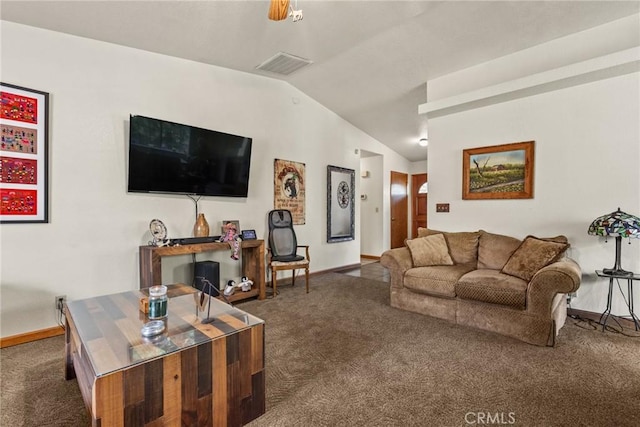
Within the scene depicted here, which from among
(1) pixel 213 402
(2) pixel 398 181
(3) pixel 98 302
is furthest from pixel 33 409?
(2) pixel 398 181

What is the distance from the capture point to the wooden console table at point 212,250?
2.94m

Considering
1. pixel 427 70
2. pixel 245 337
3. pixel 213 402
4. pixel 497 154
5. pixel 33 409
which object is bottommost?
pixel 33 409

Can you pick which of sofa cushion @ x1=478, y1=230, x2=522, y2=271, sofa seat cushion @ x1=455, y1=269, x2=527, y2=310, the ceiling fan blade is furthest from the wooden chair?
the ceiling fan blade

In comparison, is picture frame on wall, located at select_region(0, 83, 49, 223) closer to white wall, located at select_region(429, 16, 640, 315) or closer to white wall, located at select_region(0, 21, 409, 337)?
white wall, located at select_region(0, 21, 409, 337)

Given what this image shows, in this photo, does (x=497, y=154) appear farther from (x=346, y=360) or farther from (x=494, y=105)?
(x=346, y=360)

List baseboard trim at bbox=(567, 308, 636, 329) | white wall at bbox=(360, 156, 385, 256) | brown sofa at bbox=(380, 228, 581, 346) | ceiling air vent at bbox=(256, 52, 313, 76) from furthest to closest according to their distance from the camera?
white wall at bbox=(360, 156, 385, 256) → ceiling air vent at bbox=(256, 52, 313, 76) → baseboard trim at bbox=(567, 308, 636, 329) → brown sofa at bbox=(380, 228, 581, 346)

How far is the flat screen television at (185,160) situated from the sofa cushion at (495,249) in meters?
2.98

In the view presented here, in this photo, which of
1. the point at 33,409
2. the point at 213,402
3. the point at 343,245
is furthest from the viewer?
the point at 343,245

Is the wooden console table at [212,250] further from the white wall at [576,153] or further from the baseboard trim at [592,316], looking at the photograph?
the baseboard trim at [592,316]

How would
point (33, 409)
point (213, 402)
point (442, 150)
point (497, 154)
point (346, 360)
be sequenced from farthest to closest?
1. point (442, 150)
2. point (497, 154)
3. point (346, 360)
4. point (33, 409)
5. point (213, 402)

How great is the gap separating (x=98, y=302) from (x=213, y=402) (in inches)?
44.9

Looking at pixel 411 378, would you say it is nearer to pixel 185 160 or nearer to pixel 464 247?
pixel 464 247

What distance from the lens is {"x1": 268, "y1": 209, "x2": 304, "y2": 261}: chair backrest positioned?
4.27m

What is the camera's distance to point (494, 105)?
3.70 meters
